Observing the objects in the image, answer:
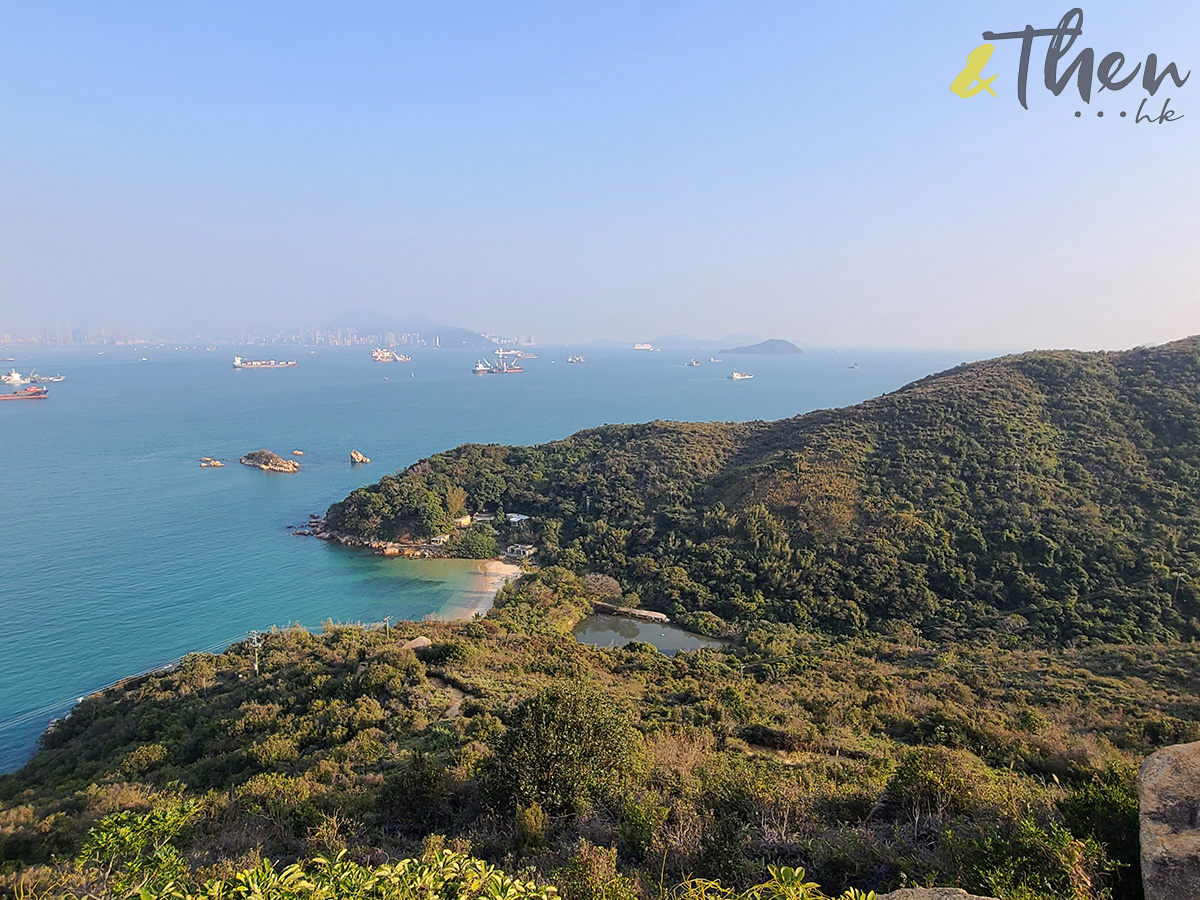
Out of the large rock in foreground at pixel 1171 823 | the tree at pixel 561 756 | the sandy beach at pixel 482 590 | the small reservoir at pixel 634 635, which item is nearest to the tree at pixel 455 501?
the sandy beach at pixel 482 590

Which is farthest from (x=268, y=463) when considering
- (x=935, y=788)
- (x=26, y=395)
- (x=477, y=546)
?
(x=26, y=395)

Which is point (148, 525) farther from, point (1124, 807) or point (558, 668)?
point (1124, 807)

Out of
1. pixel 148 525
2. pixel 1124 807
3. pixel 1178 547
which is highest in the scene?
pixel 1124 807

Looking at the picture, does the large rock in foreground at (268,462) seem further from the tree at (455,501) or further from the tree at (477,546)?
the tree at (477,546)

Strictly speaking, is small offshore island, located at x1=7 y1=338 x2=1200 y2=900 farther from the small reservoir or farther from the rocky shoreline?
the small reservoir

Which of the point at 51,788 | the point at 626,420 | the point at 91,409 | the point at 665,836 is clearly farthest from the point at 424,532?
the point at 91,409

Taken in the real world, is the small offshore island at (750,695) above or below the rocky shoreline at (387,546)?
above
